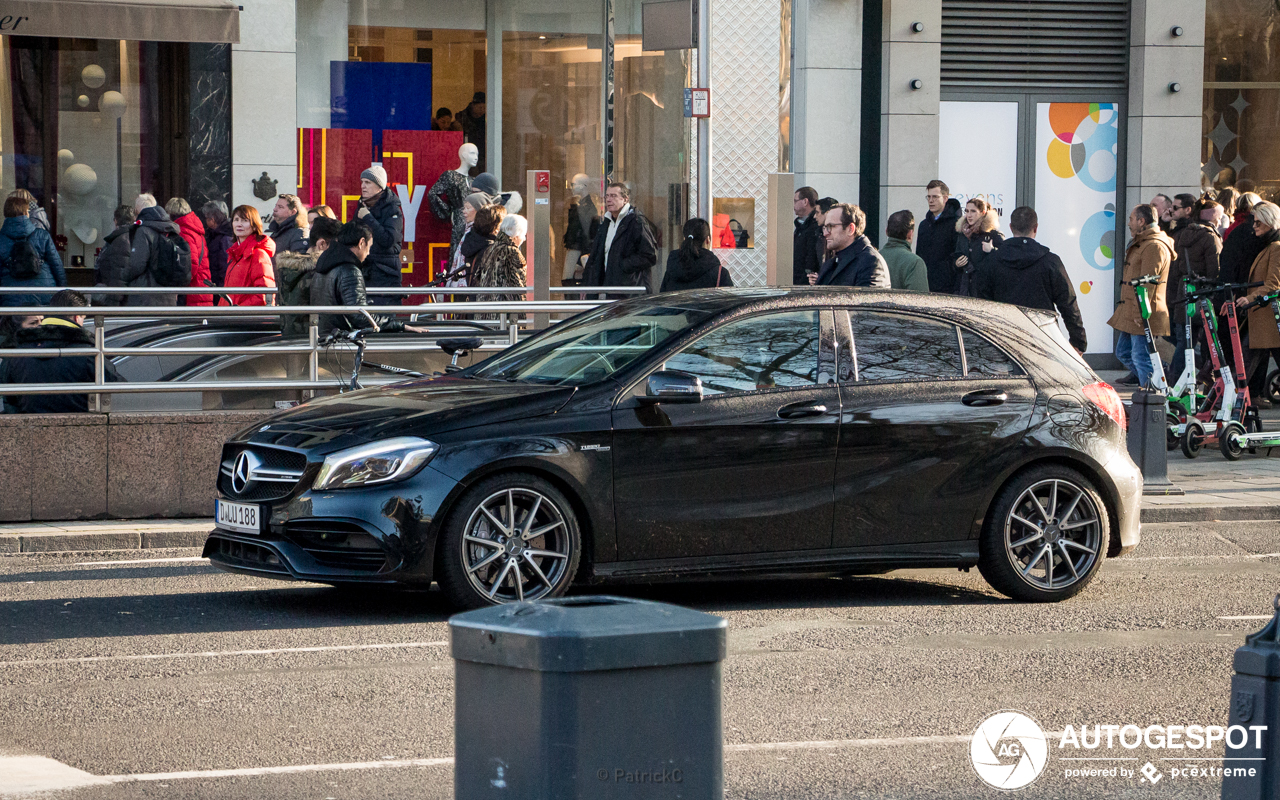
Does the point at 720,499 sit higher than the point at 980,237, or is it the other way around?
the point at 980,237

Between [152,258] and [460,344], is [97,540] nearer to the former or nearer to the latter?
[460,344]

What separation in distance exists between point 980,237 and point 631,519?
8.30 m

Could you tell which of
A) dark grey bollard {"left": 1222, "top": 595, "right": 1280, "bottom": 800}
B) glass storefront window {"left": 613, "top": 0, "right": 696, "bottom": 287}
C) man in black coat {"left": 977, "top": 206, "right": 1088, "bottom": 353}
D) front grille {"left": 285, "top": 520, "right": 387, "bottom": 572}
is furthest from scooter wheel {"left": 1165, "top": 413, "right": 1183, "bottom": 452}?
dark grey bollard {"left": 1222, "top": 595, "right": 1280, "bottom": 800}

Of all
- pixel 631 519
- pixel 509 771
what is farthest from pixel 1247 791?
pixel 631 519

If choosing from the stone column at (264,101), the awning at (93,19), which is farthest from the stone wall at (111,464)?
the stone column at (264,101)

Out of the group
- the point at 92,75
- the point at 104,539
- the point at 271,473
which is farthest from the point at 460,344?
the point at 92,75

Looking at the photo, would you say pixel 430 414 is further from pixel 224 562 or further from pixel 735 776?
pixel 735 776

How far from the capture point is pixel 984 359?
873 cm

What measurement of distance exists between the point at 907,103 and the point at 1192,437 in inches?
284

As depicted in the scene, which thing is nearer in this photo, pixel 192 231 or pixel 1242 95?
pixel 192 231

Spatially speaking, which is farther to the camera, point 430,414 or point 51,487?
point 51,487

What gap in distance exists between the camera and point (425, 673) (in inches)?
269

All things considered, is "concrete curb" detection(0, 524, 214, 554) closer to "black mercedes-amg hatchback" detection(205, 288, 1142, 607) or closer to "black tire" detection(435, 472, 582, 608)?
"black mercedes-amg hatchback" detection(205, 288, 1142, 607)

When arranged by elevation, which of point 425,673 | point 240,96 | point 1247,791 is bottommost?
point 425,673
